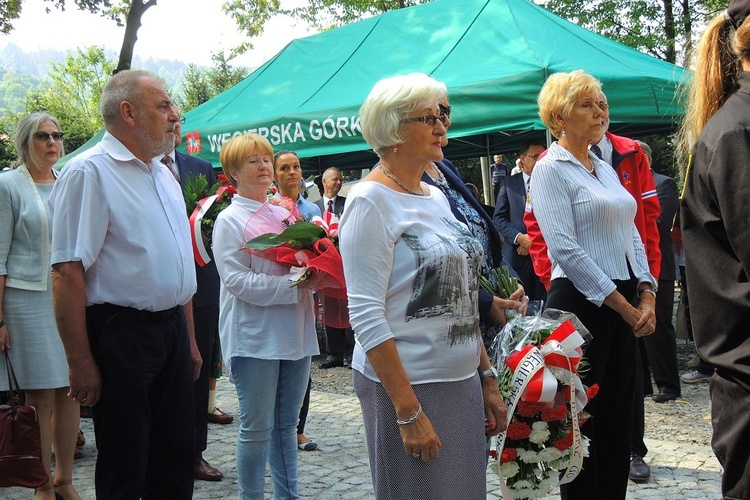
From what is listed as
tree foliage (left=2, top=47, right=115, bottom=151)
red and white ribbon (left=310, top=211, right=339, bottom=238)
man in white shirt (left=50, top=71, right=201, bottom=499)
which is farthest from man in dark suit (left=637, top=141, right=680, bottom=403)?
tree foliage (left=2, top=47, right=115, bottom=151)

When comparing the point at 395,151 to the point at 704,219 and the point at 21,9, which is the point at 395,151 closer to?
the point at 704,219

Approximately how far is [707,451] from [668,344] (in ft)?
5.02

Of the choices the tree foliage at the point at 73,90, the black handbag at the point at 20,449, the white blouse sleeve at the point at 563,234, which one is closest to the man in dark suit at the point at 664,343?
the white blouse sleeve at the point at 563,234

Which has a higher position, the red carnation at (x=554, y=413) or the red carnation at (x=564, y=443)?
the red carnation at (x=554, y=413)

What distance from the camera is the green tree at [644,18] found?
18.4 meters

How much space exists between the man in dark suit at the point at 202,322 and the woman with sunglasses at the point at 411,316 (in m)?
2.54

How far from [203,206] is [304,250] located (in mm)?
1048

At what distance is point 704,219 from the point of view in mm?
1826

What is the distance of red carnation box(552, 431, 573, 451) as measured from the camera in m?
3.11

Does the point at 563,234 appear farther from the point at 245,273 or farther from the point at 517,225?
the point at 517,225

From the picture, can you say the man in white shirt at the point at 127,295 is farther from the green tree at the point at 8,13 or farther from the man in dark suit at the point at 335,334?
the green tree at the point at 8,13

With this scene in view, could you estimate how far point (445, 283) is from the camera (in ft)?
8.47

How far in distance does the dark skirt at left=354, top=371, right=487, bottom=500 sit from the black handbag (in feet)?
7.81

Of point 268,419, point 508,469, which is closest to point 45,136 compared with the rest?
point 268,419
